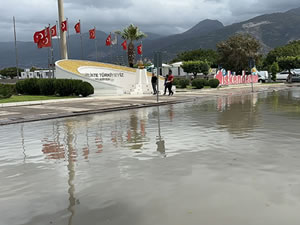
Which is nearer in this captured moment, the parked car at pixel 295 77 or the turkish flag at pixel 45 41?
the turkish flag at pixel 45 41

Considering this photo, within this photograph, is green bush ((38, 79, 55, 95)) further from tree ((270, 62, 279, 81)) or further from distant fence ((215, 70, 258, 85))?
tree ((270, 62, 279, 81))

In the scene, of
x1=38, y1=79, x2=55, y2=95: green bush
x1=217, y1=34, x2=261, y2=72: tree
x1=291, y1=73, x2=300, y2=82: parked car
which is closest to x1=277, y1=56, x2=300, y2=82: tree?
x1=217, y1=34, x2=261, y2=72: tree

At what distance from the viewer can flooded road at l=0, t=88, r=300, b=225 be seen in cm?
434

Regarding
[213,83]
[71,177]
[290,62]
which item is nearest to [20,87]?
[213,83]

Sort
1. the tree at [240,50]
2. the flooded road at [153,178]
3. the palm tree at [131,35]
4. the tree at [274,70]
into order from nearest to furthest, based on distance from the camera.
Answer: the flooded road at [153,178] < the palm tree at [131,35] < the tree at [274,70] < the tree at [240,50]

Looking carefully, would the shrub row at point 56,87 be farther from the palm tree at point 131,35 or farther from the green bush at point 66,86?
the palm tree at point 131,35

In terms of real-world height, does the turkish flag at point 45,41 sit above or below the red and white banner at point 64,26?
below

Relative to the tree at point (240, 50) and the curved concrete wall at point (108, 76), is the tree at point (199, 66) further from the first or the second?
the curved concrete wall at point (108, 76)

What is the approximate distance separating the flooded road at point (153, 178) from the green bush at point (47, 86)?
1876cm

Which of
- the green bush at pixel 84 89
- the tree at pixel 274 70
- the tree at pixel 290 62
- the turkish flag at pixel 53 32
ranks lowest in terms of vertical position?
the green bush at pixel 84 89

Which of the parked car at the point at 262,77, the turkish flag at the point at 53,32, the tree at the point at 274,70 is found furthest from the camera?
the tree at the point at 274,70

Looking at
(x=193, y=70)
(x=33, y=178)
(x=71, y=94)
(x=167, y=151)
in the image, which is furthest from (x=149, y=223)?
(x=193, y=70)

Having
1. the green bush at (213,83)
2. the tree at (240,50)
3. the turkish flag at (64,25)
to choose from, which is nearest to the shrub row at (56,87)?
the turkish flag at (64,25)

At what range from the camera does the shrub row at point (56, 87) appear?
2820 cm
